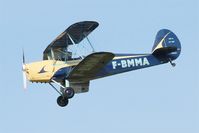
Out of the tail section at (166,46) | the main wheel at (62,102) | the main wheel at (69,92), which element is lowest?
the main wheel at (62,102)

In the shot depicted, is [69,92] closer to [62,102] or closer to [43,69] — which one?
[62,102]

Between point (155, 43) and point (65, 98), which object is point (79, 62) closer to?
point (65, 98)

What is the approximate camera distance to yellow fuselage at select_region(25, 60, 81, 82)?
27.5 meters

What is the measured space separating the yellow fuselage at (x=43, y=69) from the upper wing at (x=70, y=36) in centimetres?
71

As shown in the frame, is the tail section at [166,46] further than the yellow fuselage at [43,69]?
Yes

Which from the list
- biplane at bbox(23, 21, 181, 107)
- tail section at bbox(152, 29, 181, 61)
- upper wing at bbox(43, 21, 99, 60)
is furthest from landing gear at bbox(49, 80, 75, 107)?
tail section at bbox(152, 29, 181, 61)

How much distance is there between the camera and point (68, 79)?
27359mm

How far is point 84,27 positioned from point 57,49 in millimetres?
1985

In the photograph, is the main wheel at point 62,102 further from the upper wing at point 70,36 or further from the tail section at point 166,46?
the tail section at point 166,46

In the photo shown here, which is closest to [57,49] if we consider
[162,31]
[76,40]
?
[76,40]

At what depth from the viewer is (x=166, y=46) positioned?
30938 millimetres

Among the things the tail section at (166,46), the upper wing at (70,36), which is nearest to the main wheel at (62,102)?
the upper wing at (70,36)

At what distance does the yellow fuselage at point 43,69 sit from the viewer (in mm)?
27484

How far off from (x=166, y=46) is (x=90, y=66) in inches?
214
